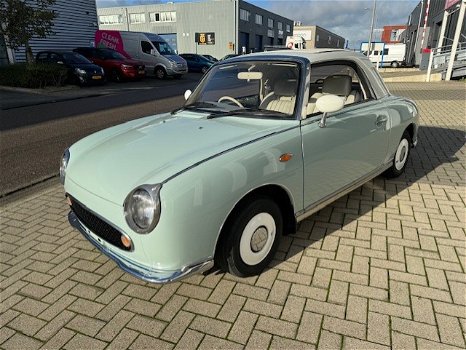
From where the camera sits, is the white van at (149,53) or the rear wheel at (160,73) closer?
the white van at (149,53)

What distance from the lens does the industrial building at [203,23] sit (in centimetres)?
4984

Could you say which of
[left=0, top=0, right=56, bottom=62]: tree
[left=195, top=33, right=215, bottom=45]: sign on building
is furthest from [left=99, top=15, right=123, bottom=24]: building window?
[left=0, top=0, right=56, bottom=62]: tree

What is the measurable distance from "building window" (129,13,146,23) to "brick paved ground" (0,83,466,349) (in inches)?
2411

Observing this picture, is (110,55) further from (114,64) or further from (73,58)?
(73,58)

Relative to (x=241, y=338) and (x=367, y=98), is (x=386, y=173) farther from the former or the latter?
(x=241, y=338)

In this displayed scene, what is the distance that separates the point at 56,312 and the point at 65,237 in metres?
1.16

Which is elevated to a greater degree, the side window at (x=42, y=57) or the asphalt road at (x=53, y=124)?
the side window at (x=42, y=57)

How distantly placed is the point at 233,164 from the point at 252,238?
660 millimetres

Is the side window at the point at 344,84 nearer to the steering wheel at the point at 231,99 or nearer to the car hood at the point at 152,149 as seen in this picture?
the steering wheel at the point at 231,99

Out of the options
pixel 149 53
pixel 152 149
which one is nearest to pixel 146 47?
pixel 149 53

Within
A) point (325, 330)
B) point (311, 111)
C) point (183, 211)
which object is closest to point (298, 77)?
point (311, 111)

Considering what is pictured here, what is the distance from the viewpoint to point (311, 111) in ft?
10.1

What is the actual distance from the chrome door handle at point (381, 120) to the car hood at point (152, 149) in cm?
138

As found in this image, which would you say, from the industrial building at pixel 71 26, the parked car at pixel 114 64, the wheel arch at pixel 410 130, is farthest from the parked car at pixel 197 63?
the wheel arch at pixel 410 130
